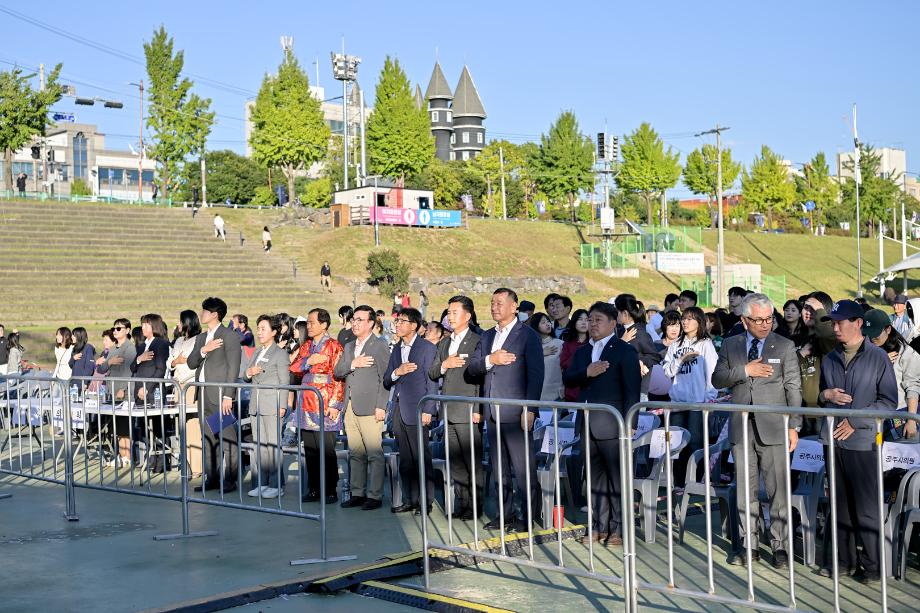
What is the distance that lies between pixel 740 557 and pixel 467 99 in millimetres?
155295

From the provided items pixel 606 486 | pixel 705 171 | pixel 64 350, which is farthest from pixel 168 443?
pixel 705 171

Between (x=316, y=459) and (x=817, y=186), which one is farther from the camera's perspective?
(x=817, y=186)

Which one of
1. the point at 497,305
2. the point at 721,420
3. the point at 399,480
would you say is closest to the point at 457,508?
the point at 399,480

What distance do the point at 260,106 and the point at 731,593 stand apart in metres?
64.5

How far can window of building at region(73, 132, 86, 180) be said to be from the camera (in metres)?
131

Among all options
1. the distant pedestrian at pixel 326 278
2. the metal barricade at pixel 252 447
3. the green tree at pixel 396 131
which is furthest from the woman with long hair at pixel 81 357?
the green tree at pixel 396 131

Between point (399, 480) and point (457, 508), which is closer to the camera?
point (457, 508)

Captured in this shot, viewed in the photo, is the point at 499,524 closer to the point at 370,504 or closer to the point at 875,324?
the point at 370,504

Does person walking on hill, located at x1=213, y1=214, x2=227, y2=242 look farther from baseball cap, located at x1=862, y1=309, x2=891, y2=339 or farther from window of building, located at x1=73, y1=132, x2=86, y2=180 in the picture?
window of building, located at x1=73, y1=132, x2=86, y2=180

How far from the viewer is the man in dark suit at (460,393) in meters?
8.66

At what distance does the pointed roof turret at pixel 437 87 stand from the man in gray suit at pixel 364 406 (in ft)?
482

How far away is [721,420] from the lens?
8.70 meters

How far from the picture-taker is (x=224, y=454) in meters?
10.3

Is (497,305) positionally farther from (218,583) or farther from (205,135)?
(205,135)
